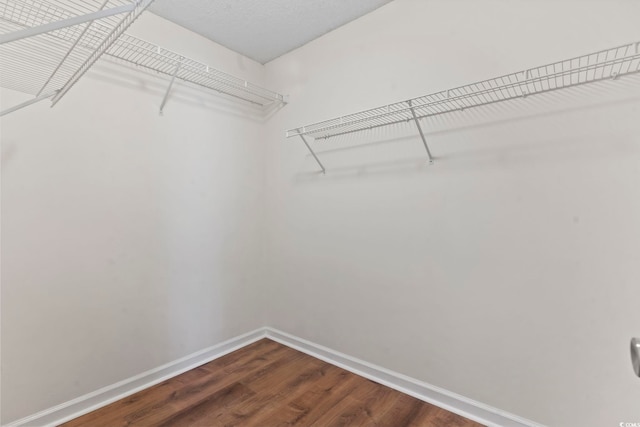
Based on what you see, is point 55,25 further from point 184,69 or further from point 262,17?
point 262,17

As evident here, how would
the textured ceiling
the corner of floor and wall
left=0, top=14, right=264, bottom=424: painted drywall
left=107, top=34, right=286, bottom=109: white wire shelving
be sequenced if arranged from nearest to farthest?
the corner of floor and wall → left=0, top=14, right=264, bottom=424: painted drywall → left=107, top=34, right=286, bottom=109: white wire shelving → the textured ceiling

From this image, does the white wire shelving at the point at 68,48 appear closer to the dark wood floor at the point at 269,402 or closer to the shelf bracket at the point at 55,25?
the shelf bracket at the point at 55,25

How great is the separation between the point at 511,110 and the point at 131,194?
7.15 feet

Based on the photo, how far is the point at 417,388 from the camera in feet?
5.94

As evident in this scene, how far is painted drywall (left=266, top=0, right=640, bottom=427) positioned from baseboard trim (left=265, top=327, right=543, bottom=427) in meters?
0.05

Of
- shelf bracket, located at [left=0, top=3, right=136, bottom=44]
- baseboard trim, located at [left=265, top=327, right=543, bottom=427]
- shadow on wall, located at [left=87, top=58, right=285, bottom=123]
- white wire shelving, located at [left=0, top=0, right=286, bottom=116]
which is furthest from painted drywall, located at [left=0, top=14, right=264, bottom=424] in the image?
shelf bracket, located at [left=0, top=3, right=136, bottom=44]

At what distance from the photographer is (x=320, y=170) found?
7.48 feet

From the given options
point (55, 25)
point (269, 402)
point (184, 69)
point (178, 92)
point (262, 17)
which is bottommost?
point (269, 402)

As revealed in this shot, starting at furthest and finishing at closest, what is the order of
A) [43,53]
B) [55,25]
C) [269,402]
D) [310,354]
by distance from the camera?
1. [310,354]
2. [269,402]
3. [43,53]
4. [55,25]

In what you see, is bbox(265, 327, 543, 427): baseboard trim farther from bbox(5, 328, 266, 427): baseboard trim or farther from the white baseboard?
bbox(5, 328, 266, 427): baseboard trim

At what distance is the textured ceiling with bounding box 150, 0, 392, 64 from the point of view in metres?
1.91

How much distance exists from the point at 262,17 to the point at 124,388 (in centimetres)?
250

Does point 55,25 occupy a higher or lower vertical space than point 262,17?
lower

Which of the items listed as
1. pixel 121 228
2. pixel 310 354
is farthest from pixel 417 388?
pixel 121 228
